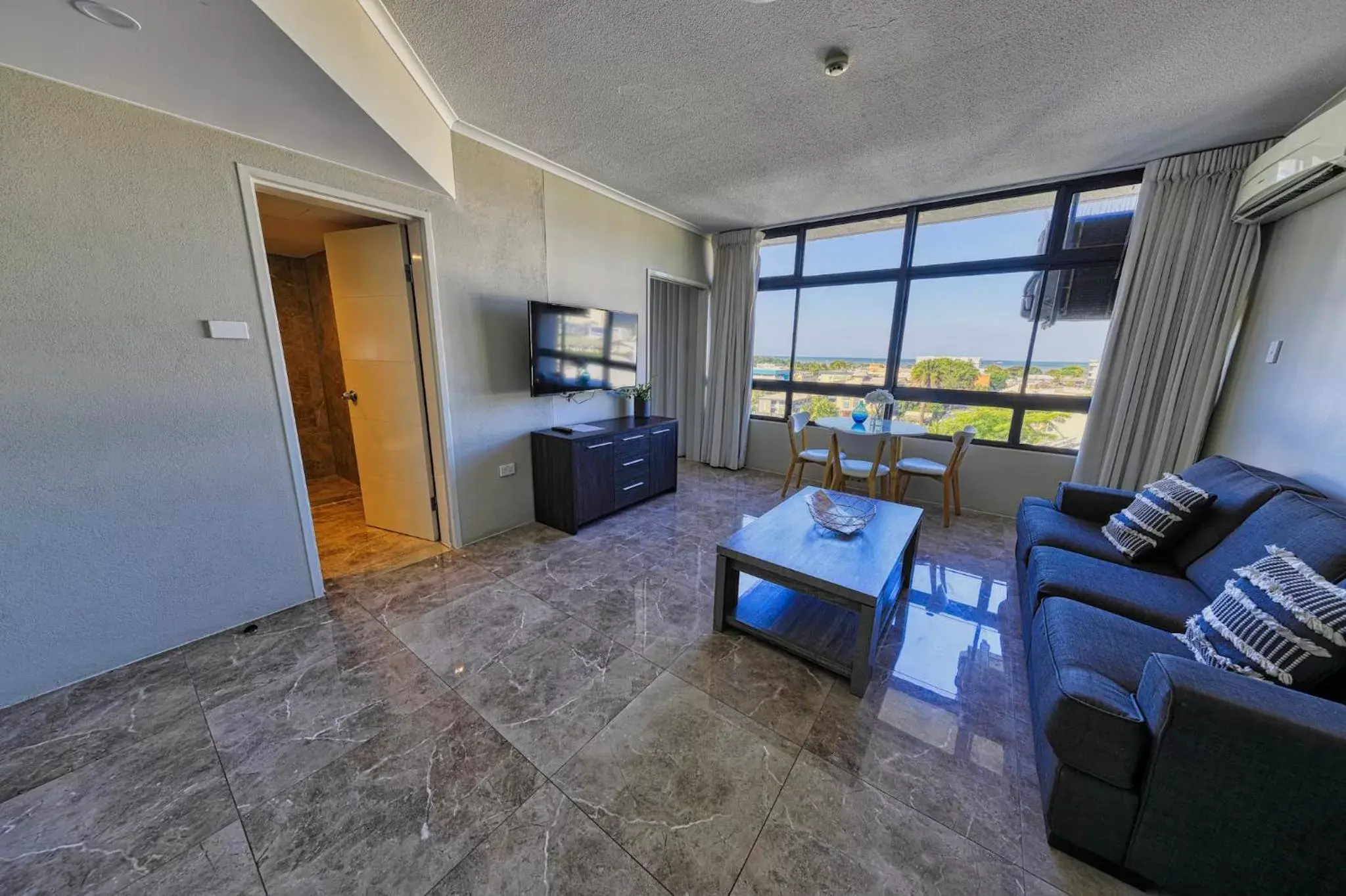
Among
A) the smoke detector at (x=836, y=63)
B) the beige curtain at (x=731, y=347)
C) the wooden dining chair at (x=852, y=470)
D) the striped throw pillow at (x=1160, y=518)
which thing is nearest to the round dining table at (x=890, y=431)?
the wooden dining chair at (x=852, y=470)

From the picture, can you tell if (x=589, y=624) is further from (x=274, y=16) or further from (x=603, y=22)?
(x=603, y=22)

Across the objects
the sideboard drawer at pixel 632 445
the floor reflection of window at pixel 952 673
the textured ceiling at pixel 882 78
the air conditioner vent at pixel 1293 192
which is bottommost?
the floor reflection of window at pixel 952 673

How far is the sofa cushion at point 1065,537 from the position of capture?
82.1 inches

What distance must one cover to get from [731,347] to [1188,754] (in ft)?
14.2

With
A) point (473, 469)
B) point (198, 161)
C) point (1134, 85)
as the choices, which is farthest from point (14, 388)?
point (1134, 85)

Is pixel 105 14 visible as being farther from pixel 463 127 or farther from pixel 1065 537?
pixel 1065 537

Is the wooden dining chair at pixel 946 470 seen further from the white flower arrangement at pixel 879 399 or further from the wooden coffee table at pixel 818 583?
the wooden coffee table at pixel 818 583

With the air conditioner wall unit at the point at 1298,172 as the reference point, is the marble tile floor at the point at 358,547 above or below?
below

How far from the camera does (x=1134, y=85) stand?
212 centimetres

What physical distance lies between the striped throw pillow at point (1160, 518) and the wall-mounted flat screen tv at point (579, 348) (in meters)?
3.35

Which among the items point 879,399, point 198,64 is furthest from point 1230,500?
point 198,64

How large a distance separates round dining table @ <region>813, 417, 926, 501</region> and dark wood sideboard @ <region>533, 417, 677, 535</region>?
155cm

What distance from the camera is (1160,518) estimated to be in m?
2.05

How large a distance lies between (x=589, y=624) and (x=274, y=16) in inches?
98.0
